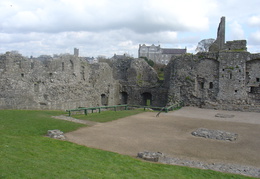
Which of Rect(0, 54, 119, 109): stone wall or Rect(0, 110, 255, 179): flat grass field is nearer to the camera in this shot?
Rect(0, 110, 255, 179): flat grass field

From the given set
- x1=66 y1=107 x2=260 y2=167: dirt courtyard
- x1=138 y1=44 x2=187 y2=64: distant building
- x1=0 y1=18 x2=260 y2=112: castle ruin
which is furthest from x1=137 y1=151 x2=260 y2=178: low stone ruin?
x1=138 y1=44 x2=187 y2=64: distant building

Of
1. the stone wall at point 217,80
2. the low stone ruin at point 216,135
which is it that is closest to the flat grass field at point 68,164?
the low stone ruin at point 216,135

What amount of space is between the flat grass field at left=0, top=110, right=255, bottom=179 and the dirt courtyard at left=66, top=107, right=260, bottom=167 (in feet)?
3.83

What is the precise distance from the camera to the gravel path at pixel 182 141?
8.42 metres

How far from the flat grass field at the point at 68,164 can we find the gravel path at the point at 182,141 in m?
0.83

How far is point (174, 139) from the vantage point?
11.1 meters

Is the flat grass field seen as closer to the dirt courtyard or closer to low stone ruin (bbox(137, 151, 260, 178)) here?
low stone ruin (bbox(137, 151, 260, 178))

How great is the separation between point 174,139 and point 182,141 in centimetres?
43

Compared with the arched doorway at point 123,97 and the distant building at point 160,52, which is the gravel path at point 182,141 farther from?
the distant building at point 160,52

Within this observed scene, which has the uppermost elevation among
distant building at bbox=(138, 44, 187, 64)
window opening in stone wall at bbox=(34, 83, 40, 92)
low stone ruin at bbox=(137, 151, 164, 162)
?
distant building at bbox=(138, 44, 187, 64)

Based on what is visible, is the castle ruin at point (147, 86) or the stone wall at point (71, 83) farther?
the castle ruin at point (147, 86)

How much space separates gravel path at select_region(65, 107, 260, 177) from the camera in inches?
332

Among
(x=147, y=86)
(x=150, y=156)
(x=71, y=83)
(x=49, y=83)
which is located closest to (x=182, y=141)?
(x=150, y=156)

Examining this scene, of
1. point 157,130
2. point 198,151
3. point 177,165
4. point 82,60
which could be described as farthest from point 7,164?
point 82,60
